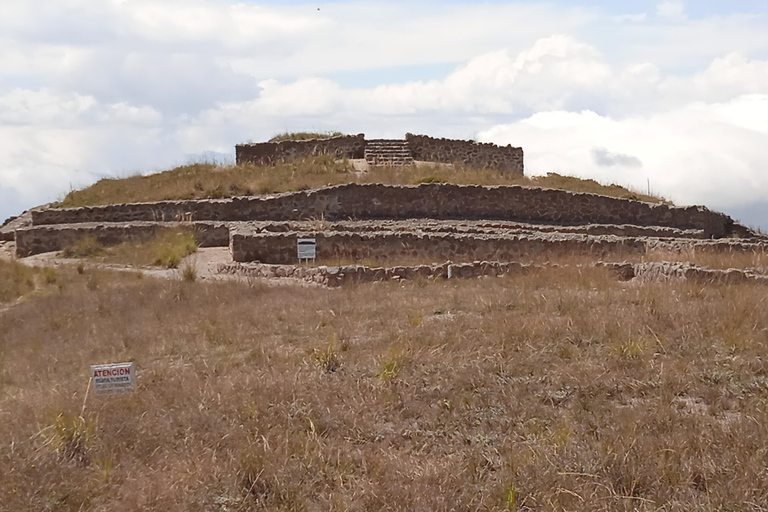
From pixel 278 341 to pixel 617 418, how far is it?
13.5ft

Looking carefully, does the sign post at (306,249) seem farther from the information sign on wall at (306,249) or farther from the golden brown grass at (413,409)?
the golden brown grass at (413,409)

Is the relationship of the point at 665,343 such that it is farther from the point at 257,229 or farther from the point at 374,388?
the point at 257,229

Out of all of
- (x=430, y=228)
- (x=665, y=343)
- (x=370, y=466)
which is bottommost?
(x=370, y=466)

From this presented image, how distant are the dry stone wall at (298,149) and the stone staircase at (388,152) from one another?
546 millimetres

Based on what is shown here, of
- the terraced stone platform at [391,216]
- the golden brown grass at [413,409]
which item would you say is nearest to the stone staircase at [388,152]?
the terraced stone platform at [391,216]

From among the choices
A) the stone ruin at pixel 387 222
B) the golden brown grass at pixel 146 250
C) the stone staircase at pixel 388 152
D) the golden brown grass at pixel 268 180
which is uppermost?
the stone staircase at pixel 388 152

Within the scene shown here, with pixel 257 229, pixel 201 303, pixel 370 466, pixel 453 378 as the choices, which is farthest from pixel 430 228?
pixel 370 466

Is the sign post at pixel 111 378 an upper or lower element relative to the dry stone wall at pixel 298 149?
lower

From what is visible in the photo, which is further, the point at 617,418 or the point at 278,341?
the point at 278,341

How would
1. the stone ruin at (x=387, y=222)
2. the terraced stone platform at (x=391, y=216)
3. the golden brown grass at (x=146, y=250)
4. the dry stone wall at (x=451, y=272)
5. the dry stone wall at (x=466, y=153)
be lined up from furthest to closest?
the dry stone wall at (x=466, y=153) → the terraced stone platform at (x=391, y=216) → the golden brown grass at (x=146, y=250) → the stone ruin at (x=387, y=222) → the dry stone wall at (x=451, y=272)

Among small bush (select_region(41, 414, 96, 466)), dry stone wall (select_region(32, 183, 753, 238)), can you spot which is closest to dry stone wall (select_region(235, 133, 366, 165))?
dry stone wall (select_region(32, 183, 753, 238))

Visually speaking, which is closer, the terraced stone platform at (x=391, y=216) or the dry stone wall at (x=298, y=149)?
the terraced stone platform at (x=391, y=216)

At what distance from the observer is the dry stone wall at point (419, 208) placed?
73.7 feet

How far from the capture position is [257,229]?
18297 millimetres
